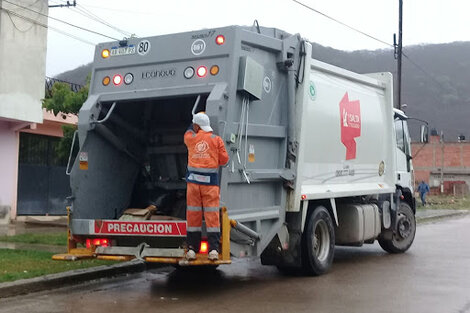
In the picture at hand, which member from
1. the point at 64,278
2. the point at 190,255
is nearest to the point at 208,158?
the point at 190,255

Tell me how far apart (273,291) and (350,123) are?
11.2 feet

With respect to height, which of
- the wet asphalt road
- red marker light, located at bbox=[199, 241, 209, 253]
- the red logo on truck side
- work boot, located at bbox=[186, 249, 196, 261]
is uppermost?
the red logo on truck side

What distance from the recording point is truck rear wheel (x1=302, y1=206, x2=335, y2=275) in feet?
29.7

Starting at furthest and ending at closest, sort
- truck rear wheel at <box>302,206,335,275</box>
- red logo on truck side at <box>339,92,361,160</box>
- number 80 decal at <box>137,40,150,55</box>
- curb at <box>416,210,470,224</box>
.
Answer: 1. curb at <box>416,210,470,224</box>
2. red logo on truck side at <box>339,92,361,160</box>
3. truck rear wheel at <box>302,206,335,275</box>
4. number 80 decal at <box>137,40,150,55</box>

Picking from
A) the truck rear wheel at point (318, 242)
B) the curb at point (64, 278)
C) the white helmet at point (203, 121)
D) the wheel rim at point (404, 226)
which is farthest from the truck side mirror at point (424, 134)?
the white helmet at point (203, 121)

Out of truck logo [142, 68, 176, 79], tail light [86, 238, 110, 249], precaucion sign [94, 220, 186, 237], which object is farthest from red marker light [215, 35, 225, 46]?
tail light [86, 238, 110, 249]

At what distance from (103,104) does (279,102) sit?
7.81 feet

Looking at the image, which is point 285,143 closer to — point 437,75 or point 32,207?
point 32,207

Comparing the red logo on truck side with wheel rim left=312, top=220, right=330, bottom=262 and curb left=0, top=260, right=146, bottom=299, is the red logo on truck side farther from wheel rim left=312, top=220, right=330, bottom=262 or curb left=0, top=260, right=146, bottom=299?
curb left=0, top=260, right=146, bottom=299

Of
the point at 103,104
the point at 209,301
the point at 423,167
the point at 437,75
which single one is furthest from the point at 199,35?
the point at 437,75

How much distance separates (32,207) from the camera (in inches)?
706

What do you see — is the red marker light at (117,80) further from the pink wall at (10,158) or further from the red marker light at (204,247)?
the pink wall at (10,158)

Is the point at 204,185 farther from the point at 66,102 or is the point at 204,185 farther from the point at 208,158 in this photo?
the point at 66,102

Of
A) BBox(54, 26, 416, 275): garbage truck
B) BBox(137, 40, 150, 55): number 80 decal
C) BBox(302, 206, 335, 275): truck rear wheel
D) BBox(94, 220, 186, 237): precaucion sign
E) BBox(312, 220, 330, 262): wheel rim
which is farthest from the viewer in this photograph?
BBox(312, 220, 330, 262): wheel rim
